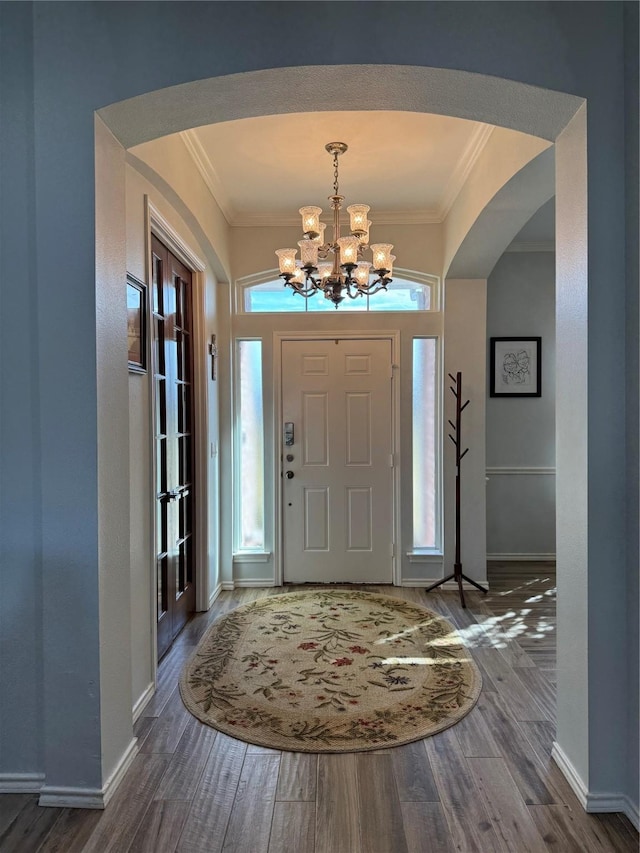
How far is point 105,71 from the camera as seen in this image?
6.01ft

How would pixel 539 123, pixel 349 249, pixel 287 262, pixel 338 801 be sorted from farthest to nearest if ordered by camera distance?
1. pixel 287 262
2. pixel 349 249
3. pixel 539 123
4. pixel 338 801

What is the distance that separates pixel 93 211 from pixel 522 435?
4.25m

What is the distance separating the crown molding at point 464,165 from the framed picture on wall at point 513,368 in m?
1.41

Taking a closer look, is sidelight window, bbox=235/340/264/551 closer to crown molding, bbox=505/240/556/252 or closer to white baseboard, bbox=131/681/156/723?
white baseboard, bbox=131/681/156/723

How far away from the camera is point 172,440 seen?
10.4ft

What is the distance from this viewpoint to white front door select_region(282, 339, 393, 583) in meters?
4.37

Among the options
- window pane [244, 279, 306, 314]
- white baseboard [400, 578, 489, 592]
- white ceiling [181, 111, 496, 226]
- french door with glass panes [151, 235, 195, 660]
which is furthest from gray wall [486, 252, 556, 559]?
french door with glass panes [151, 235, 195, 660]

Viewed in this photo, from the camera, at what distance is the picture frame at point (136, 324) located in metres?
2.38

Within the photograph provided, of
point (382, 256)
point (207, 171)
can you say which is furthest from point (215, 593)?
point (207, 171)

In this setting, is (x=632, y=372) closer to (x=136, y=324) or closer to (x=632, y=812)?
(x=632, y=812)

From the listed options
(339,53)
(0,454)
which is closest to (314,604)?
(0,454)

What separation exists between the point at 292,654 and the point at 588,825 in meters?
1.64

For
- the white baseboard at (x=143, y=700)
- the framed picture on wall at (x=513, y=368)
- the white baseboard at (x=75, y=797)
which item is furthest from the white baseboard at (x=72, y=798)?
the framed picture on wall at (x=513, y=368)

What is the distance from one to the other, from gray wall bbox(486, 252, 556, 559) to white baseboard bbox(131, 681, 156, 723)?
3.40m
